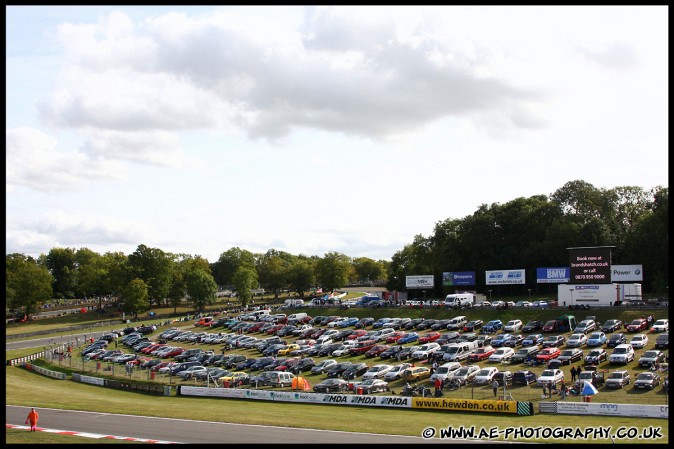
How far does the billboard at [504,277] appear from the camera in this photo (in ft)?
297

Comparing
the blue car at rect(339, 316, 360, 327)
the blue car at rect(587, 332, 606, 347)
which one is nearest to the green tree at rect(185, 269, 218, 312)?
the blue car at rect(339, 316, 360, 327)

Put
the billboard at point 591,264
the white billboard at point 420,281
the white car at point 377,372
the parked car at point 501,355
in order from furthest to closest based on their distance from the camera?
1. the white billboard at point 420,281
2. the billboard at point 591,264
3. the parked car at point 501,355
4. the white car at point 377,372

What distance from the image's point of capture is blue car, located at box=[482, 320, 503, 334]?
65.6 meters

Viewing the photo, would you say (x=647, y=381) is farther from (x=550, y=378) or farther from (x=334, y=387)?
(x=334, y=387)

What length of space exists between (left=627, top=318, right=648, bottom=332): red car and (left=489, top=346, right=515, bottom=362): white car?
43.2 feet

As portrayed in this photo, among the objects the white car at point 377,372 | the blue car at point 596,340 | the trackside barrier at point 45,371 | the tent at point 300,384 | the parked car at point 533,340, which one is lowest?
the trackside barrier at point 45,371

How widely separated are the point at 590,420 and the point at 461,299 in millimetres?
48919

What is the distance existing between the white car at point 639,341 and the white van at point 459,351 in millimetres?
12843

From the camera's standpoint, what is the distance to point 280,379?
163 ft

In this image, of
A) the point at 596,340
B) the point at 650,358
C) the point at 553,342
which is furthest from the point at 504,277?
the point at 650,358

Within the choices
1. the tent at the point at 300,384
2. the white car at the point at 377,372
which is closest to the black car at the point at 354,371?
the white car at the point at 377,372

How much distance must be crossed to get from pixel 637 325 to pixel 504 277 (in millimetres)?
33594

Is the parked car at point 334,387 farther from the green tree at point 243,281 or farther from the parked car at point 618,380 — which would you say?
the green tree at point 243,281

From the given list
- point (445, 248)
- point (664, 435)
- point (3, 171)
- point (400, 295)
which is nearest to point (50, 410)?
point (3, 171)
